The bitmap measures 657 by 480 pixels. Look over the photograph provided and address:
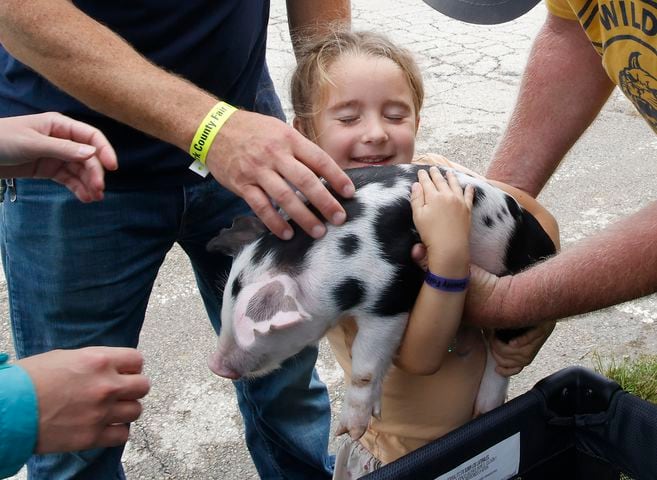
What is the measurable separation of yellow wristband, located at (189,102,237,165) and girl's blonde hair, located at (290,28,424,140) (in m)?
0.46

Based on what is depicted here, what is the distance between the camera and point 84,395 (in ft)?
4.52

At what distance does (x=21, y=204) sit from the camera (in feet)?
6.50

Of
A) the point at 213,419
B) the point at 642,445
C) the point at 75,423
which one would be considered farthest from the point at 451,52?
the point at 75,423

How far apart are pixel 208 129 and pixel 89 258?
60 centimetres

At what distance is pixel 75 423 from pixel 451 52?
565cm

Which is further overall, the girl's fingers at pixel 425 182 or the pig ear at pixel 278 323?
the girl's fingers at pixel 425 182

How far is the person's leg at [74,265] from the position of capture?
1.98m

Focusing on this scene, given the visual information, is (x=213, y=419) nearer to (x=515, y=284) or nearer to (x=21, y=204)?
(x=21, y=204)

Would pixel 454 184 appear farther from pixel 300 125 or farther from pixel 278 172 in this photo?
pixel 300 125

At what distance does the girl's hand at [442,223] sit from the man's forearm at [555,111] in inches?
24.7

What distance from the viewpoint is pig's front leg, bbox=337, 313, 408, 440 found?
1.62 m

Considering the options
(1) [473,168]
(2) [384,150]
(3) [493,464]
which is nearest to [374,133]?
(2) [384,150]

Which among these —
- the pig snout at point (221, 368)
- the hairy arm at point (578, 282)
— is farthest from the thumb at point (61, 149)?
the hairy arm at point (578, 282)

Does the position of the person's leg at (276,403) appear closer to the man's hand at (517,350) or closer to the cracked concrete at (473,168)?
the cracked concrete at (473,168)
